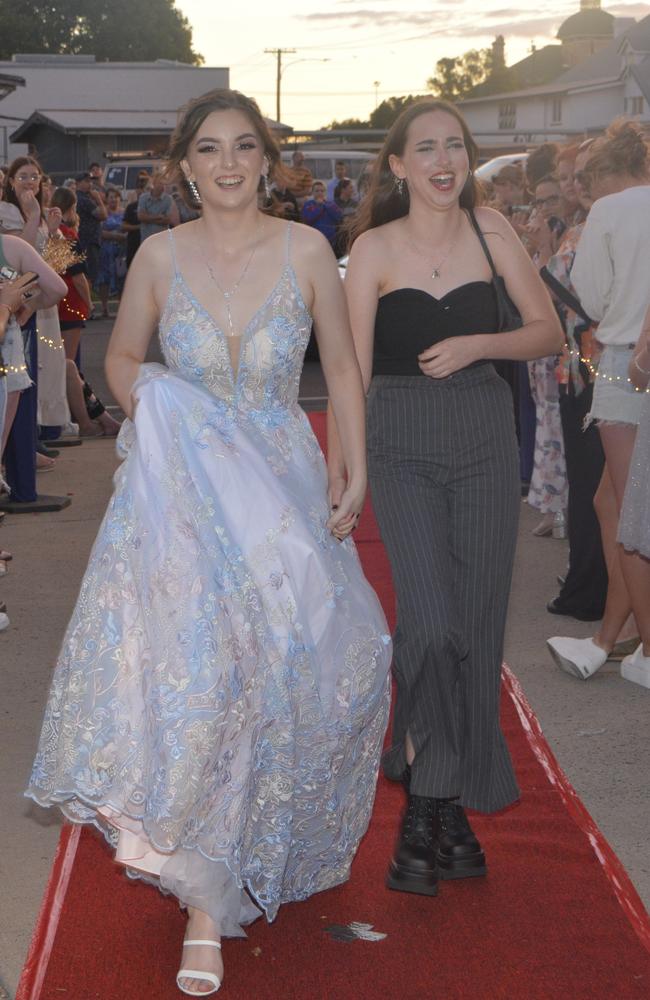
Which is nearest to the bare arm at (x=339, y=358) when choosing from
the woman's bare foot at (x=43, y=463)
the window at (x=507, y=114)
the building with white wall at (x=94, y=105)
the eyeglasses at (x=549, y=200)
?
the eyeglasses at (x=549, y=200)

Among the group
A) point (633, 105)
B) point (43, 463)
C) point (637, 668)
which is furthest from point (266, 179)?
point (633, 105)

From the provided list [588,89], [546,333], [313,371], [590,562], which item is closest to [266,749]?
[546,333]

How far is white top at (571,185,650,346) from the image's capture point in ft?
19.2

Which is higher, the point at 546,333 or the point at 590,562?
the point at 546,333

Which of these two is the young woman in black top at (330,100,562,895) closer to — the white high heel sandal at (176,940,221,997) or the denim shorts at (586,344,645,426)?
the white high heel sandal at (176,940,221,997)

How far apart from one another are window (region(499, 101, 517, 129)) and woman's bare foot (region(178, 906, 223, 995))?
90.2 meters

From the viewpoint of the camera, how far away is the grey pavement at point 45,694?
176 inches

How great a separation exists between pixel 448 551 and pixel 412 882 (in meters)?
0.96

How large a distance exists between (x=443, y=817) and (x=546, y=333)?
4.84 ft

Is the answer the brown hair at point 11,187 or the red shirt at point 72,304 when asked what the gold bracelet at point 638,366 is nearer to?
the brown hair at point 11,187

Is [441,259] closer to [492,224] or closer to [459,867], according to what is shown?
[492,224]

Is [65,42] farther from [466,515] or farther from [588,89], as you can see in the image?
[466,515]

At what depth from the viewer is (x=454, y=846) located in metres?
4.21

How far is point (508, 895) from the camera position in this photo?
4109mm
